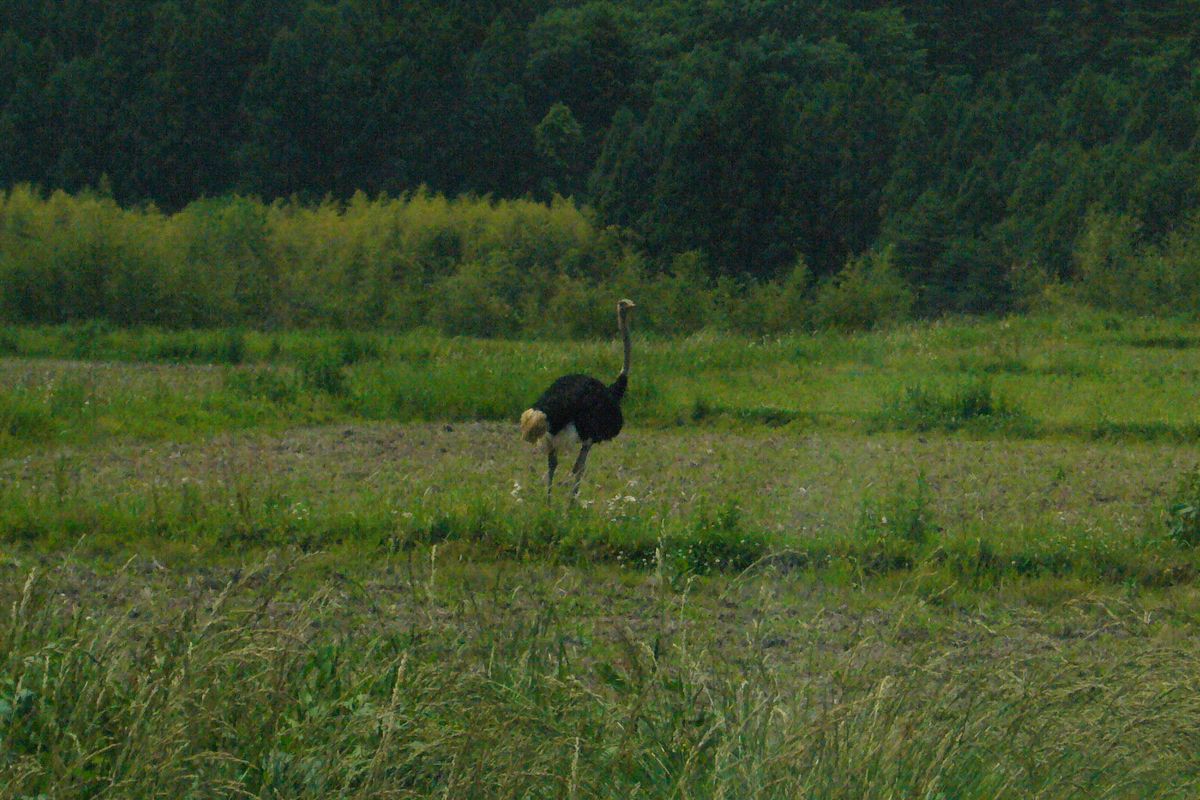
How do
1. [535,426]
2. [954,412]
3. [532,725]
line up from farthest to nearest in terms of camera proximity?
[954,412]
[535,426]
[532,725]

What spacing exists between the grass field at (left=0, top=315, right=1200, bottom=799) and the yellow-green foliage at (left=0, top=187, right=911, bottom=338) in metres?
2.40

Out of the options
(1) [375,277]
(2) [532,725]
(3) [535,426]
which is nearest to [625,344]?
(3) [535,426]

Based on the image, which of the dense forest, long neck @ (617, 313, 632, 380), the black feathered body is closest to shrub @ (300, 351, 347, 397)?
long neck @ (617, 313, 632, 380)

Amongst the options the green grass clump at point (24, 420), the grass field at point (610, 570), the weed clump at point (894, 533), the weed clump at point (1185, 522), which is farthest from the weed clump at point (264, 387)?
the weed clump at point (1185, 522)

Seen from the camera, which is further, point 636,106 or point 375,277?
point 636,106

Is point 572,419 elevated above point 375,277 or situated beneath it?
elevated above

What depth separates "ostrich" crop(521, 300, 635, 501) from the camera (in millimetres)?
9914

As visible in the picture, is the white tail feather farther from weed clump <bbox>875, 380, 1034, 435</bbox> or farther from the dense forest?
the dense forest

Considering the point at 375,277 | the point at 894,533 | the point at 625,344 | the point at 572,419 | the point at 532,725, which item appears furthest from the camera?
the point at 375,277

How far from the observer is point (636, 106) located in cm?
4091

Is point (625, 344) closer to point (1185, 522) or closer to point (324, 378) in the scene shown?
point (1185, 522)

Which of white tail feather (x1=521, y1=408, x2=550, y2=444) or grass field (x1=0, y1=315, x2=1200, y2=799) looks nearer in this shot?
grass field (x1=0, y1=315, x2=1200, y2=799)

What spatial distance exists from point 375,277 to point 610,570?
18840 mm

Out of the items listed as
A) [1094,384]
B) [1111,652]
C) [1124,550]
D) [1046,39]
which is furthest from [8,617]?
[1046,39]
